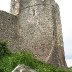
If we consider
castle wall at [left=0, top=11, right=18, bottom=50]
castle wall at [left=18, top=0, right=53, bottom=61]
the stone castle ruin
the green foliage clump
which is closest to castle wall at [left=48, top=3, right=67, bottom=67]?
the stone castle ruin

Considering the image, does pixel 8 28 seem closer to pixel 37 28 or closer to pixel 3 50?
pixel 37 28

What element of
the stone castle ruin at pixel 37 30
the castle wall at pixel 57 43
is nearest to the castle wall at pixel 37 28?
the stone castle ruin at pixel 37 30

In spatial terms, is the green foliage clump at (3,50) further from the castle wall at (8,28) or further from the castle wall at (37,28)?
the castle wall at (37,28)

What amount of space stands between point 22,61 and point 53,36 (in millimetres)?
8204

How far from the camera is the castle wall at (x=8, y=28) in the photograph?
2428cm

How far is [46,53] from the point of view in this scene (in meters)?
23.9

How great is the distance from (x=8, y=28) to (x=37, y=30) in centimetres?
210

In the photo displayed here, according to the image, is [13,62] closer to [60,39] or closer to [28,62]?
[28,62]

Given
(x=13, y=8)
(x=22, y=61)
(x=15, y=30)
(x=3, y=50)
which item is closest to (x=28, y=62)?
(x=22, y=61)

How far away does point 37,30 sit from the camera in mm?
24672

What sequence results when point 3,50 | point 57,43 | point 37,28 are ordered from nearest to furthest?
point 3,50
point 57,43
point 37,28

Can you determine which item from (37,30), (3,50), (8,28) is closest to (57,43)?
(37,30)

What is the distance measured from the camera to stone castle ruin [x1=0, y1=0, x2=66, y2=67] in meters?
24.2

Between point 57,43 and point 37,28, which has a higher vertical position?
point 37,28
